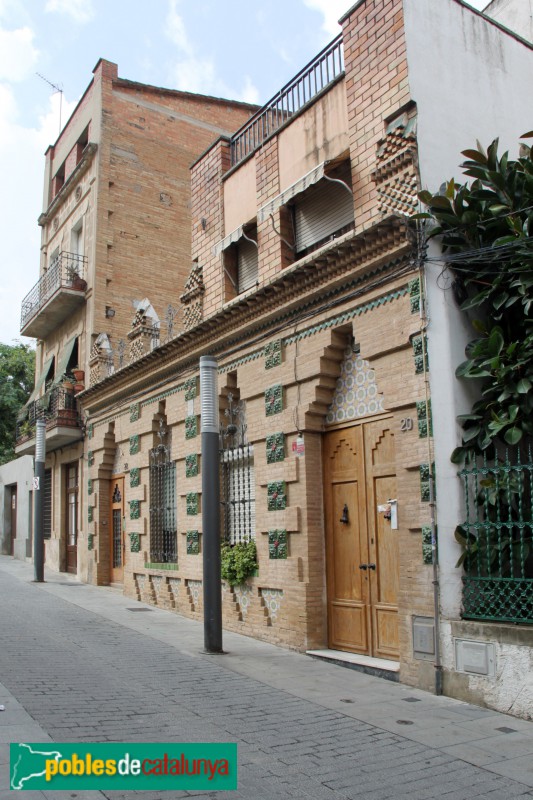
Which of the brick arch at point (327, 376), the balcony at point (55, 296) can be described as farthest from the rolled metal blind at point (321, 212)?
the balcony at point (55, 296)

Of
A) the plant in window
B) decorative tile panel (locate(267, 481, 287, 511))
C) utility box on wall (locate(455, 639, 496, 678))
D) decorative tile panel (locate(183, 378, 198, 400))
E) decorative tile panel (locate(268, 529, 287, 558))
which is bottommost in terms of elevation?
utility box on wall (locate(455, 639, 496, 678))

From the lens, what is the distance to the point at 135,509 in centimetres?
1488

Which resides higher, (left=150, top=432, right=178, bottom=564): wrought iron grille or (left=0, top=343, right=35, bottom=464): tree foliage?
(left=0, top=343, right=35, bottom=464): tree foliage

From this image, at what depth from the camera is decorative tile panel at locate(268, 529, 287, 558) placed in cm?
985

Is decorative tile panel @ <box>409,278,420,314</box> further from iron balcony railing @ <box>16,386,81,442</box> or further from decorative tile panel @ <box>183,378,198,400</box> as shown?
iron balcony railing @ <box>16,386,81,442</box>

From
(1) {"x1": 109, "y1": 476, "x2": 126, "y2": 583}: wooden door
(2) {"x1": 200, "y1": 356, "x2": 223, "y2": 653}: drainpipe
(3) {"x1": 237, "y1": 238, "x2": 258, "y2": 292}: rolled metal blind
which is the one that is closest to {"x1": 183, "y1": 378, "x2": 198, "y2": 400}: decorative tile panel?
(3) {"x1": 237, "y1": 238, "x2": 258, "y2": 292}: rolled metal blind

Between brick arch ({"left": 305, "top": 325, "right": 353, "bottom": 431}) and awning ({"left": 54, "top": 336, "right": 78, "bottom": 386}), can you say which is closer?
brick arch ({"left": 305, "top": 325, "right": 353, "bottom": 431})

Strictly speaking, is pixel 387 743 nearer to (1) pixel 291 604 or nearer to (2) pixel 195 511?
(1) pixel 291 604

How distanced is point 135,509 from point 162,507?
103cm

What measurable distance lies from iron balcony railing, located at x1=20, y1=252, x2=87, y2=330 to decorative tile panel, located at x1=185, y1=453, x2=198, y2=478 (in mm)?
8834

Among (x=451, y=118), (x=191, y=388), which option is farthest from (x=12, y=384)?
(x=451, y=118)

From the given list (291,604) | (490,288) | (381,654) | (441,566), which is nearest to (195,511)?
(291,604)

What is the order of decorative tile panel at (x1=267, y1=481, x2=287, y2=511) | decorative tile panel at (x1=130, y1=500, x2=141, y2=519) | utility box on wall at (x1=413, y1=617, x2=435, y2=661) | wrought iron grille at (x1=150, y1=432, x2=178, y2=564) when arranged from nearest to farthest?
utility box on wall at (x1=413, y1=617, x2=435, y2=661)
decorative tile panel at (x1=267, y1=481, x2=287, y2=511)
wrought iron grille at (x1=150, y1=432, x2=178, y2=564)
decorative tile panel at (x1=130, y1=500, x2=141, y2=519)

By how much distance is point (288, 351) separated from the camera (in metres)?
10.2
